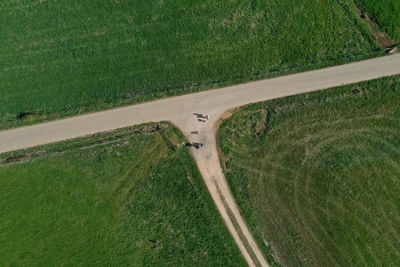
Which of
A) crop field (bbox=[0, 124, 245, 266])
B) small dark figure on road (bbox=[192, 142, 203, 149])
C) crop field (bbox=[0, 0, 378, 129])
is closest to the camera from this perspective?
crop field (bbox=[0, 124, 245, 266])

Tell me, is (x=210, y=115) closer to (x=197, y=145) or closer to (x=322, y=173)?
(x=197, y=145)

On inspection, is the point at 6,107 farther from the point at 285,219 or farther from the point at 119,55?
the point at 285,219

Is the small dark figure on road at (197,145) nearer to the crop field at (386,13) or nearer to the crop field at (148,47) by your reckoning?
the crop field at (148,47)

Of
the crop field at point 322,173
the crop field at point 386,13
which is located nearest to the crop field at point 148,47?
the crop field at point 386,13

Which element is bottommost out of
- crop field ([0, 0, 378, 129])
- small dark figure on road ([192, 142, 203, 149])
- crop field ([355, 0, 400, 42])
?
small dark figure on road ([192, 142, 203, 149])

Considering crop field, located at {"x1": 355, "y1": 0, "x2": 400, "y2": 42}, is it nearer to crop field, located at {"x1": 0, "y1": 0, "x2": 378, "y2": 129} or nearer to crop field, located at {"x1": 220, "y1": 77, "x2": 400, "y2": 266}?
crop field, located at {"x1": 0, "y1": 0, "x2": 378, "y2": 129}

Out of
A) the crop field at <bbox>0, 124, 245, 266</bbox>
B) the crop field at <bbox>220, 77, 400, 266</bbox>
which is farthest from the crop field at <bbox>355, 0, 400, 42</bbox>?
the crop field at <bbox>0, 124, 245, 266</bbox>

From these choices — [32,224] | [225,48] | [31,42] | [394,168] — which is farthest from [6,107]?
[394,168]
